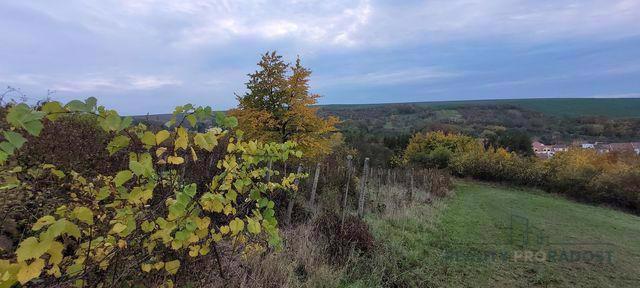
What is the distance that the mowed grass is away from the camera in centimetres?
528

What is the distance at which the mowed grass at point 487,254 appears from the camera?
5277 mm

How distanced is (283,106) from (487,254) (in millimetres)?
12317

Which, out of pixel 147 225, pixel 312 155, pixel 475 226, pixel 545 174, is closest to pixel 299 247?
pixel 147 225

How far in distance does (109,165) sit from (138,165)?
409 cm

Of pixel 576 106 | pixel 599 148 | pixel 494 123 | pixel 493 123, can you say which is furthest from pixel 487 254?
pixel 576 106

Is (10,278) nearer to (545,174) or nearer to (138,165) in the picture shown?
(138,165)

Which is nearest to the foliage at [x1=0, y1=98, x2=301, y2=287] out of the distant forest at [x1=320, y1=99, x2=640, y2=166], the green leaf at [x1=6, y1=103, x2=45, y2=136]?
the green leaf at [x1=6, y1=103, x2=45, y2=136]

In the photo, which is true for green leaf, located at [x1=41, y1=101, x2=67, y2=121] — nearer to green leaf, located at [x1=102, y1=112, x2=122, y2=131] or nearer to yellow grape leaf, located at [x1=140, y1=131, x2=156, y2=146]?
green leaf, located at [x1=102, y1=112, x2=122, y2=131]

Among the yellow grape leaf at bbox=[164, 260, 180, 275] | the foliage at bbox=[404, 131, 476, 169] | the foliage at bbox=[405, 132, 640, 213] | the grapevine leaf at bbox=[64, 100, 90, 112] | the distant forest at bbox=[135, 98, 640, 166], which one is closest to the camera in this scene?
the grapevine leaf at bbox=[64, 100, 90, 112]

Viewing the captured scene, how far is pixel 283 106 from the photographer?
1755 centimetres

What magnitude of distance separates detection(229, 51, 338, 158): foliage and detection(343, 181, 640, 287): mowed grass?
8.05 meters

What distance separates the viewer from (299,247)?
4.73 meters

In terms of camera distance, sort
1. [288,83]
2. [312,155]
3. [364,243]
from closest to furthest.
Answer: [364,243] → [312,155] → [288,83]

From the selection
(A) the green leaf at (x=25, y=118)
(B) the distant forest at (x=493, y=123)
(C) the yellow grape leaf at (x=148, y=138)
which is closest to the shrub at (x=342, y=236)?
(C) the yellow grape leaf at (x=148, y=138)
